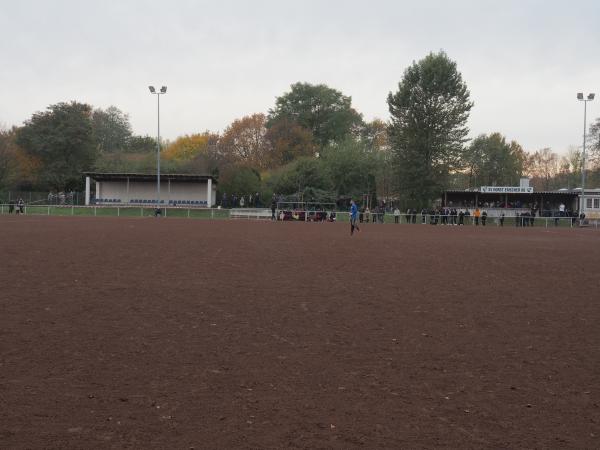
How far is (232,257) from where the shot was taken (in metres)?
16.5

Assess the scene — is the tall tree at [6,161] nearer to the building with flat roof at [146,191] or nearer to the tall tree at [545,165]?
the building with flat roof at [146,191]

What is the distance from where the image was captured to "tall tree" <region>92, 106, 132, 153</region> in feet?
318

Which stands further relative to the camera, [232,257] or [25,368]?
[232,257]

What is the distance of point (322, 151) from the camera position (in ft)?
248

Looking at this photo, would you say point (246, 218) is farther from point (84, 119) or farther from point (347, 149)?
point (84, 119)

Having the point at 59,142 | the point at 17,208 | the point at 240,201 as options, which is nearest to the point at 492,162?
Result: the point at 240,201

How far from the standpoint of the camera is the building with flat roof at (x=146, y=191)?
59656 millimetres

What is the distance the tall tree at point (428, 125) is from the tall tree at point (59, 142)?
132ft

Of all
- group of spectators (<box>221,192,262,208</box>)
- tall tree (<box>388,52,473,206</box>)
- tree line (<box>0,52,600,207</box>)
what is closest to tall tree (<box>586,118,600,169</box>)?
tree line (<box>0,52,600,207</box>)

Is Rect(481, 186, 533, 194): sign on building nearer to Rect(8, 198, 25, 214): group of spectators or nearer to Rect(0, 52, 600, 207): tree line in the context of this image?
Rect(0, 52, 600, 207): tree line

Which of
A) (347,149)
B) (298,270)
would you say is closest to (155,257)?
(298,270)

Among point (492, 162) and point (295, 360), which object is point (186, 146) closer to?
point (492, 162)

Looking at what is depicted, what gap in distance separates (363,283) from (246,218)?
39.6 m

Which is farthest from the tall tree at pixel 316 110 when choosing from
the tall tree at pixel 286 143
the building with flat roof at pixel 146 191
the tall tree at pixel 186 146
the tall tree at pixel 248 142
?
the building with flat roof at pixel 146 191
